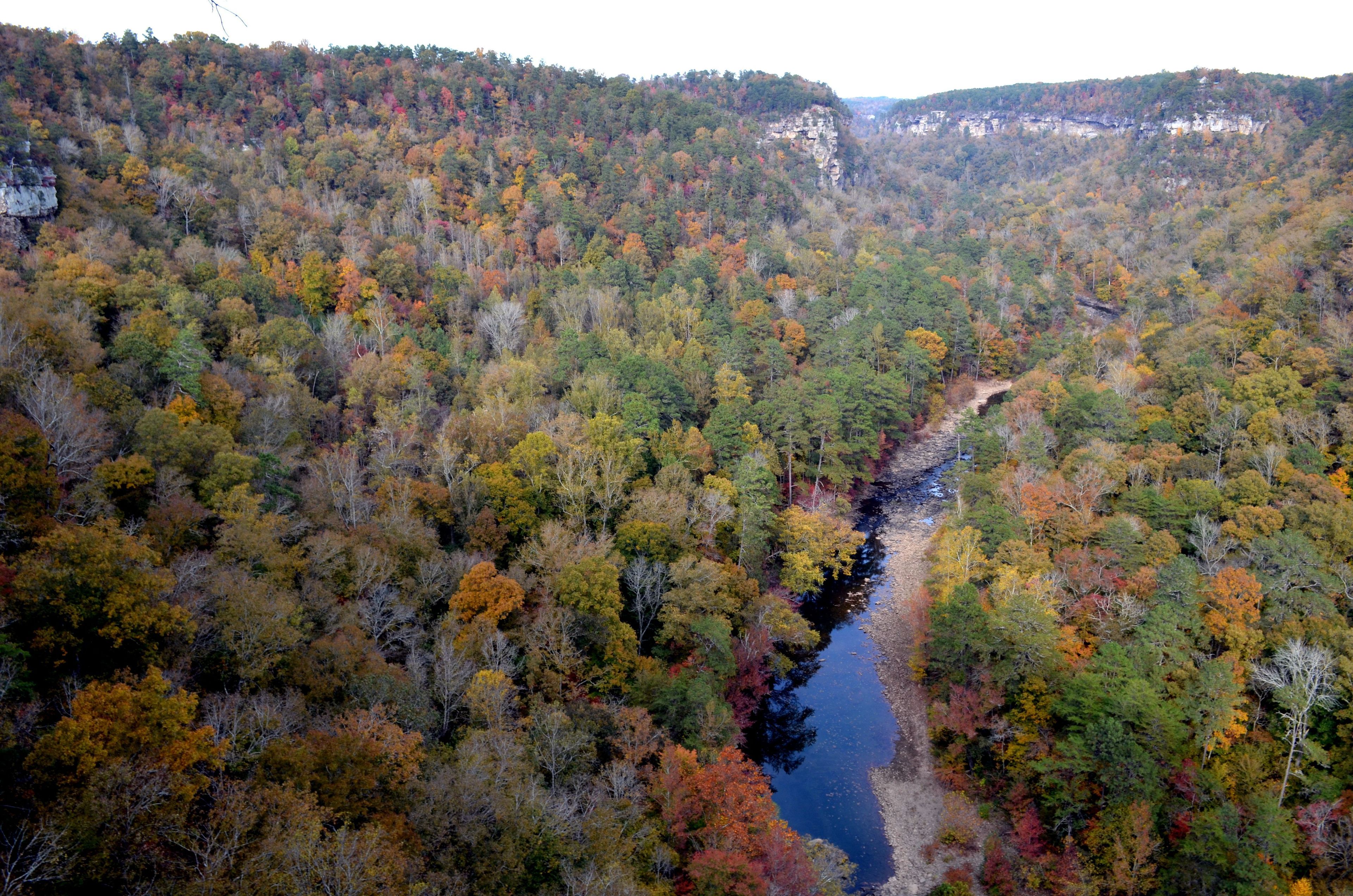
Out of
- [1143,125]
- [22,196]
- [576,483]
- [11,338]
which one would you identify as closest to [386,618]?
[576,483]

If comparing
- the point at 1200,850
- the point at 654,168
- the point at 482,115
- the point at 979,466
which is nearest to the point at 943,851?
the point at 1200,850

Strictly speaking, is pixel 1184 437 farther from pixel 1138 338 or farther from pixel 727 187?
pixel 727 187

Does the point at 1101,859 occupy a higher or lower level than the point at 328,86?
lower

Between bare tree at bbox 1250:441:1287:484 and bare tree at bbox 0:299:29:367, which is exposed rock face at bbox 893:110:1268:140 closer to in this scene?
bare tree at bbox 1250:441:1287:484

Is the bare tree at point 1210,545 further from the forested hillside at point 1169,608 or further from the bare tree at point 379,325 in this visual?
the bare tree at point 379,325

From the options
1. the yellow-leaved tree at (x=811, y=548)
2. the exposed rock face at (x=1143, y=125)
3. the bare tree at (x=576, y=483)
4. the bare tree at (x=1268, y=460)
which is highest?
the exposed rock face at (x=1143, y=125)

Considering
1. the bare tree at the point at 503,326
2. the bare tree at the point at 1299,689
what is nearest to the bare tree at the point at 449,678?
the bare tree at the point at 1299,689
